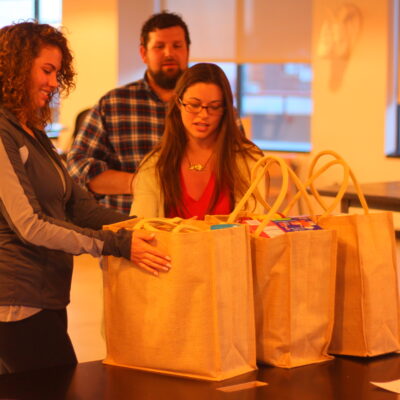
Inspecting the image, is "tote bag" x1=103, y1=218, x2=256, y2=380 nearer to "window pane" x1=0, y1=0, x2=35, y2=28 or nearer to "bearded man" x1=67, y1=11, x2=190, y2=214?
"bearded man" x1=67, y1=11, x2=190, y2=214

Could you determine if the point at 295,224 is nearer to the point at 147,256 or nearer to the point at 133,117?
the point at 147,256

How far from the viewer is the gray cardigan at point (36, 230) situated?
1777mm

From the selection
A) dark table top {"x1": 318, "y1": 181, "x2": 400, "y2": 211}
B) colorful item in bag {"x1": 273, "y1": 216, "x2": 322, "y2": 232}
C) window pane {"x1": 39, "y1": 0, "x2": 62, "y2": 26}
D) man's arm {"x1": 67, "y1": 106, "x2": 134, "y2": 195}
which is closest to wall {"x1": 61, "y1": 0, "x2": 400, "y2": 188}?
window pane {"x1": 39, "y1": 0, "x2": 62, "y2": 26}

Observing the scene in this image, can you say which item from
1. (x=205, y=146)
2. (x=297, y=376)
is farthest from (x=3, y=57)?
(x=297, y=376)

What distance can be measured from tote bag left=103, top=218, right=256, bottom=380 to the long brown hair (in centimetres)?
53

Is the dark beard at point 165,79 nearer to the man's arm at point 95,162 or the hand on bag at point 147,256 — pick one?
the man's arm at point 95,162

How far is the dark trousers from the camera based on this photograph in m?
1.89

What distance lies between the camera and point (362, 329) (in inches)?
71.0

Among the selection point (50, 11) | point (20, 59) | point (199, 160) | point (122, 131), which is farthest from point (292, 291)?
point (50, 11)

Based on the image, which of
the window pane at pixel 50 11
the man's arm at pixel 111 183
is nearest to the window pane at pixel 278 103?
the window pane at pixel 50 11

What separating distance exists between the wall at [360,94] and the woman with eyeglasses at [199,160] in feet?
16.9

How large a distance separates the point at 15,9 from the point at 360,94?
4.95m

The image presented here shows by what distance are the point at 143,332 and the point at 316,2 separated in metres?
6.43

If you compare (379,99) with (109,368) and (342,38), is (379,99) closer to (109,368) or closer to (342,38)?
(342,38)
